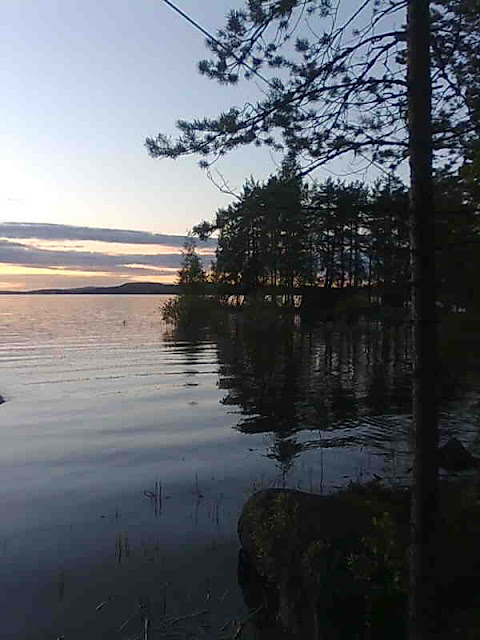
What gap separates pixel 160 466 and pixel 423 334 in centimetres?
899

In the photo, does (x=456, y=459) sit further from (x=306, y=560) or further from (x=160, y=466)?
(x=306, y=560)

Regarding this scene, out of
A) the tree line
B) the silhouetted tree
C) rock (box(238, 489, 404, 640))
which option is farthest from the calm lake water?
the silhouetted tree

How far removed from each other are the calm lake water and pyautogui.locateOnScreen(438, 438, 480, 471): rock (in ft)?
2.28

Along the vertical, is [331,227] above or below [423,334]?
above

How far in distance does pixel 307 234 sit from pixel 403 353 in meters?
31.5

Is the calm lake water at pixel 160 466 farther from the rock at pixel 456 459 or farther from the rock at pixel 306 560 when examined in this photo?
the rock at pixel 456 459

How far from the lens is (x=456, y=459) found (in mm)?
12008

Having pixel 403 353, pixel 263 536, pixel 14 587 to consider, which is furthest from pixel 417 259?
pixel 403 353

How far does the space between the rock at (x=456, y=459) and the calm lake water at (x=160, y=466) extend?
0.69 metres

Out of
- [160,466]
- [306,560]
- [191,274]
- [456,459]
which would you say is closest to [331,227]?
[306,560]

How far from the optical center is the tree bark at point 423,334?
4781mm

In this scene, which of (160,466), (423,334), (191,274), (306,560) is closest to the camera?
(423,334)

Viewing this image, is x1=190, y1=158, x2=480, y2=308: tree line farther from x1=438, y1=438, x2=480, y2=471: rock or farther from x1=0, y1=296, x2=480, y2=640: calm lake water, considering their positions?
x1=438, y1=438, x2=480, y2=471: rock

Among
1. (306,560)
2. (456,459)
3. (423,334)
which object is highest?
(423,334)
